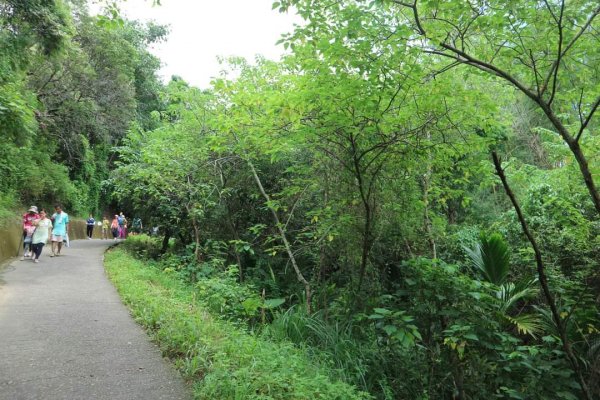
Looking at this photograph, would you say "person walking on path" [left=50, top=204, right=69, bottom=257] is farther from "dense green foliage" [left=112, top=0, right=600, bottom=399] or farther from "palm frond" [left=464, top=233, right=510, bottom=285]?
"palm frond" [left=464, top=233, right=510, bottom=285]

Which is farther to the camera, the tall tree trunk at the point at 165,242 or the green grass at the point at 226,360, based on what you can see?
the tall tree trunk at the point at 165,242

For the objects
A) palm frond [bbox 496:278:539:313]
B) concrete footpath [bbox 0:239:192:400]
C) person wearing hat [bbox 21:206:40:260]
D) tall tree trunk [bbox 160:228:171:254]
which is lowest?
concrete footpath [bbox 0:239:192:400]

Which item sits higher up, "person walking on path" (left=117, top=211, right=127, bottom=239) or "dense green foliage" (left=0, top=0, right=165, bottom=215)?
"dense green foliage" (left=0, top=0, right=165, bottom=215)

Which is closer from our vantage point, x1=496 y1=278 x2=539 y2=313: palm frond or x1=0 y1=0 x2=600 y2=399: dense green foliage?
x1=0 y1=0 x2=600 y2=399: dense green foliage

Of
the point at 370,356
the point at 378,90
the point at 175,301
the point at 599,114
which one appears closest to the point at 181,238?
the point at 175,301

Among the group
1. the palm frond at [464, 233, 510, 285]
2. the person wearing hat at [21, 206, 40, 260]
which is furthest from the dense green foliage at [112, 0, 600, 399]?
the person wearing hat at [21, 206, 40, 260]

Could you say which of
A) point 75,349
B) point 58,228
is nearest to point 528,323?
point 75,349

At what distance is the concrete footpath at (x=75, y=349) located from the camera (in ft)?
13.0

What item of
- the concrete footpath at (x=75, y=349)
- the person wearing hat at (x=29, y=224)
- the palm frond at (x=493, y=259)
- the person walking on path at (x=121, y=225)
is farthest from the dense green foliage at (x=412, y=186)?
the person walking on path at (x=121, y=225)

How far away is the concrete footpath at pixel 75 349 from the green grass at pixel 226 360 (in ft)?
0.61

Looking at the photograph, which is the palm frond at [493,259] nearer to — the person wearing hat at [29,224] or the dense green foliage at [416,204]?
the dense green foliage at [416,204]

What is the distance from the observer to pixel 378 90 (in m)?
4.45

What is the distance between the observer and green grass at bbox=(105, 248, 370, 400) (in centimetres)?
372

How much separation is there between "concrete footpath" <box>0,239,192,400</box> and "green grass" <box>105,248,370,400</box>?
19 centimetres
